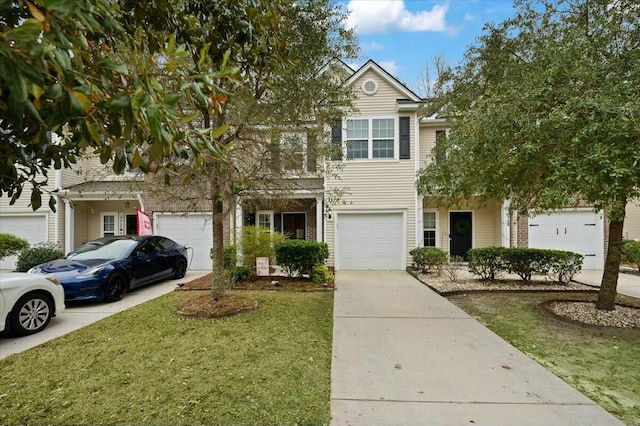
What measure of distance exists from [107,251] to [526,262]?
11.1m

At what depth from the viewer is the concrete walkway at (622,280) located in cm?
873

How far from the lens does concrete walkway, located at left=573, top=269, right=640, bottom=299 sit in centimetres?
873

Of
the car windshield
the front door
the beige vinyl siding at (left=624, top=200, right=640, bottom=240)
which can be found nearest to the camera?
the car windshield

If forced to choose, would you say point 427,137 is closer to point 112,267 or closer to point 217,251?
point 217,251

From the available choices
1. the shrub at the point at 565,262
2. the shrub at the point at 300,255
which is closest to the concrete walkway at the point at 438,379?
the shrub at the point at 300,255

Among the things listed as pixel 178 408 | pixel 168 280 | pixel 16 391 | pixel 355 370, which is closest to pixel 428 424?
pixel 355 370

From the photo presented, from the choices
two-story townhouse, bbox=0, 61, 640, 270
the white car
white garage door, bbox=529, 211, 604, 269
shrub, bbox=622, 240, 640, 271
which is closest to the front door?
two-story townhouse, bbox=0, 61, 640, 270

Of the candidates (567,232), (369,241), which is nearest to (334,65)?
(369,241)

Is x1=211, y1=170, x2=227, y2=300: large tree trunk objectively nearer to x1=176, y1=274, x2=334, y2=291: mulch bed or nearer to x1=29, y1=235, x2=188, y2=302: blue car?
x1=176, y1=274, x2=334, y2=291: mulch bed

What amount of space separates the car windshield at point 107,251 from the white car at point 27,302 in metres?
2.38

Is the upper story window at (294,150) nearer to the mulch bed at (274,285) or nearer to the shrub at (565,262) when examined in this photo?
the mulch bed at (274,285)

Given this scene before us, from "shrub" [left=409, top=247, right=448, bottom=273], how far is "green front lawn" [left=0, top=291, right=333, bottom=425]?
6228 millimetres

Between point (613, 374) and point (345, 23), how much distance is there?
6.71 m

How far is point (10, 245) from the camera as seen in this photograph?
460 inches
